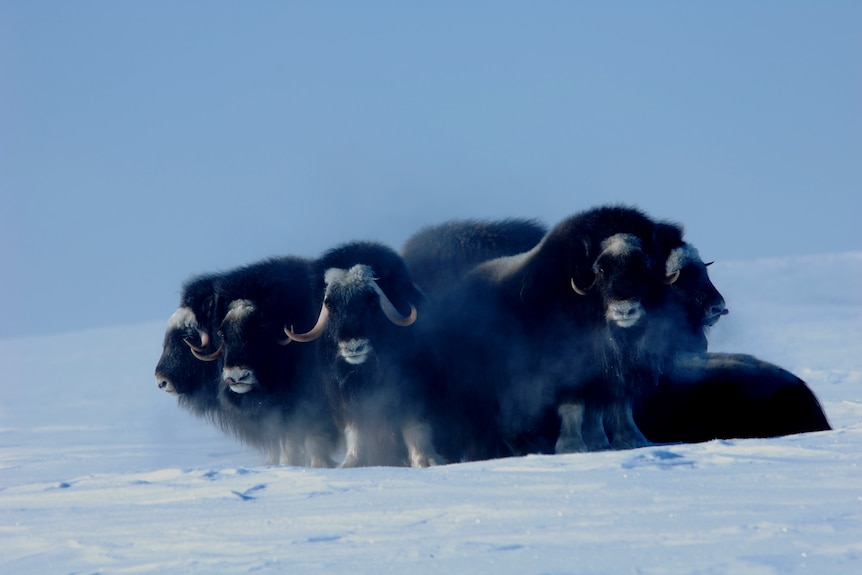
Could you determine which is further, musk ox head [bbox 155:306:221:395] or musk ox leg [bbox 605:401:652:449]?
musk ox head [bbox 155:306:221:395]

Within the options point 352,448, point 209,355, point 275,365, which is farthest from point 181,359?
point 352,448

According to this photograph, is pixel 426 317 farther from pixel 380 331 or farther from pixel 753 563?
pixel 753 563

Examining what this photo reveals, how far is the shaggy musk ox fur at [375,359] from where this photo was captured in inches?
231

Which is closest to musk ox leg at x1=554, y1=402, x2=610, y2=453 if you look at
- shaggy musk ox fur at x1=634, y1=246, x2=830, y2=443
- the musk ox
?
shaggy musk ox fur at x1=634, y1=246, x2=830, y2=443

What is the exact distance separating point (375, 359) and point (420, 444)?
502 mm

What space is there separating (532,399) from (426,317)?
73cm

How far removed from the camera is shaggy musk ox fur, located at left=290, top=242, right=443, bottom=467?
19.2 feet

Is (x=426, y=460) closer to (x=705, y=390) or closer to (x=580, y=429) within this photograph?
(x=580, y=429)

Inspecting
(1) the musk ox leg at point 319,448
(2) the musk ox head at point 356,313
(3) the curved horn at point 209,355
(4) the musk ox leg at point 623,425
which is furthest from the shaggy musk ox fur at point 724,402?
(3) the curved horn at point 209,355

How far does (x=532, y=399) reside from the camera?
612 centimetres

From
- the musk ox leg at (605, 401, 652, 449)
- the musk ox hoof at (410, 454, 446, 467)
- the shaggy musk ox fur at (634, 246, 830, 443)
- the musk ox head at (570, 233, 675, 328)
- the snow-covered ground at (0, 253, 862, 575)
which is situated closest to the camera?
the snow-covered ground at (0, 253, 862, 575)

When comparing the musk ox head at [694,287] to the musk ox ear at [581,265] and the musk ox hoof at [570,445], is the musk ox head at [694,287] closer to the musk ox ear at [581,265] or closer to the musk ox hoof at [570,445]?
the musk ox ear at [581,265]

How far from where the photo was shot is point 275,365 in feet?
21.4

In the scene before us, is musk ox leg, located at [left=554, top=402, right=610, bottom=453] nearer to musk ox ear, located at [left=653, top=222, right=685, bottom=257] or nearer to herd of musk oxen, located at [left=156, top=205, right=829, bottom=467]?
herd of musk oxen, located at [left=156, top=205, right=829, bottom=467]
